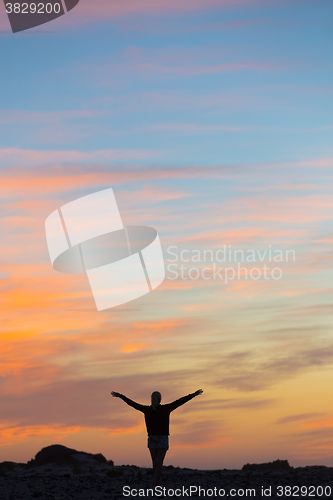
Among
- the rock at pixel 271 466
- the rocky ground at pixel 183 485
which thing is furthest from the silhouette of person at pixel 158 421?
the rock at pixel 271 466

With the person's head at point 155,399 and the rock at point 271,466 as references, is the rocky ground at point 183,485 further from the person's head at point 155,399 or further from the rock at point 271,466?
the person's head at point 155,399

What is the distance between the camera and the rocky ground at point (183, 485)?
20297 mm

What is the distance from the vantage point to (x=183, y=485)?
2233cm

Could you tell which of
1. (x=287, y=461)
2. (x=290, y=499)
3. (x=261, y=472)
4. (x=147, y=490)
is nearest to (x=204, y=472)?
(x=261, y=472)

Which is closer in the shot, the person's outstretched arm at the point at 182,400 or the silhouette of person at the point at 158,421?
the silhouette of person at the point at 158,421

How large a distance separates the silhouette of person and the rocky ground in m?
1.84

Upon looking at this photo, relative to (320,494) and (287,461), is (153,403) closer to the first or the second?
(320,494)

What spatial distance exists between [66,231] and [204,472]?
12409 millimetres

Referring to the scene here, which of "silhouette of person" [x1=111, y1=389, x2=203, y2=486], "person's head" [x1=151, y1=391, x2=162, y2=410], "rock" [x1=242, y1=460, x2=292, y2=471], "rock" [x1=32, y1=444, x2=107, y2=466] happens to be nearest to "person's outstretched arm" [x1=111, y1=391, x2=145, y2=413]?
"silhouette of person" [x1=111, y1=389, x2=203, y2=486]

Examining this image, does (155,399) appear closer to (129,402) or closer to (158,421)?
(158,421)

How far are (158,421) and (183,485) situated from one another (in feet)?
16.2

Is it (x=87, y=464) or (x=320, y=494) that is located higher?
(x=320, y=494)

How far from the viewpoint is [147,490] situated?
21.1 meters

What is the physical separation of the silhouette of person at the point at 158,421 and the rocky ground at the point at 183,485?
184 centimetres
